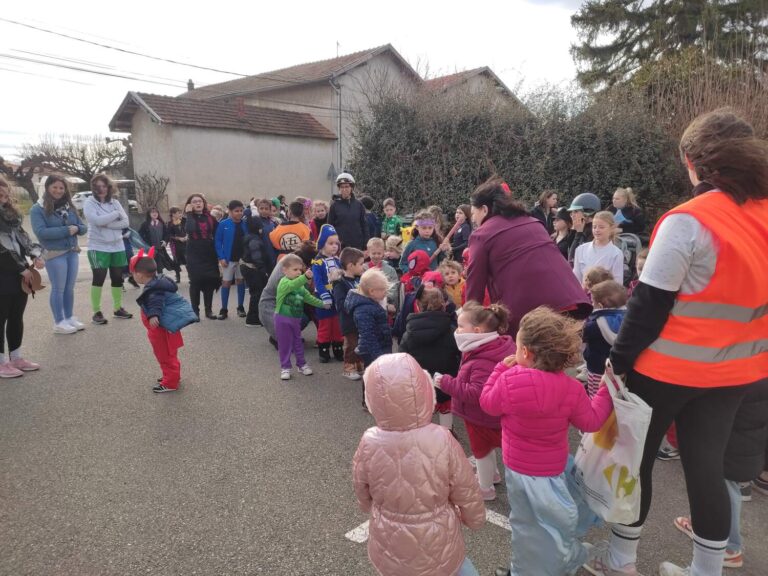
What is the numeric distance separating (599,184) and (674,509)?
8690 mm

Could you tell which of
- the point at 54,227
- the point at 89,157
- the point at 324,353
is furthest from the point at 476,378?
the point at 89,157

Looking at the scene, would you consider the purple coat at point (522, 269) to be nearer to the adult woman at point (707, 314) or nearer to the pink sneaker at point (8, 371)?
the adult woman at point (707, 314)

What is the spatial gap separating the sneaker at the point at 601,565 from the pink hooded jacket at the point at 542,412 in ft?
1.72

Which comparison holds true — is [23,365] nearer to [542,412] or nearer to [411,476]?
[411,476]

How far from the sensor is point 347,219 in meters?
7.44

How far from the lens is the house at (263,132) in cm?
2034

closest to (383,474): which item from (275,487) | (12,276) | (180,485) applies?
(275,487)

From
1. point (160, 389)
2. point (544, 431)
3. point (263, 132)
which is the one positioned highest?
point (263, 132)

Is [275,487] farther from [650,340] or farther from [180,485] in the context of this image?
[650,340]

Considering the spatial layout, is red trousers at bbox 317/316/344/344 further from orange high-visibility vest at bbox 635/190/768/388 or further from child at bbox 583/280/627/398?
orange high-visibility vest at bbox 635/190/768/388

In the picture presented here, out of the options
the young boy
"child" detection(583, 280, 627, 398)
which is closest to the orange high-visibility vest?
"child" detection(583, 280, 627, 398)

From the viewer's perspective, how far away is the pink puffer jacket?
192 cm

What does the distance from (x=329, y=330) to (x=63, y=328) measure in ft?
11.8

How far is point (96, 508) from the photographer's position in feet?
9.90
